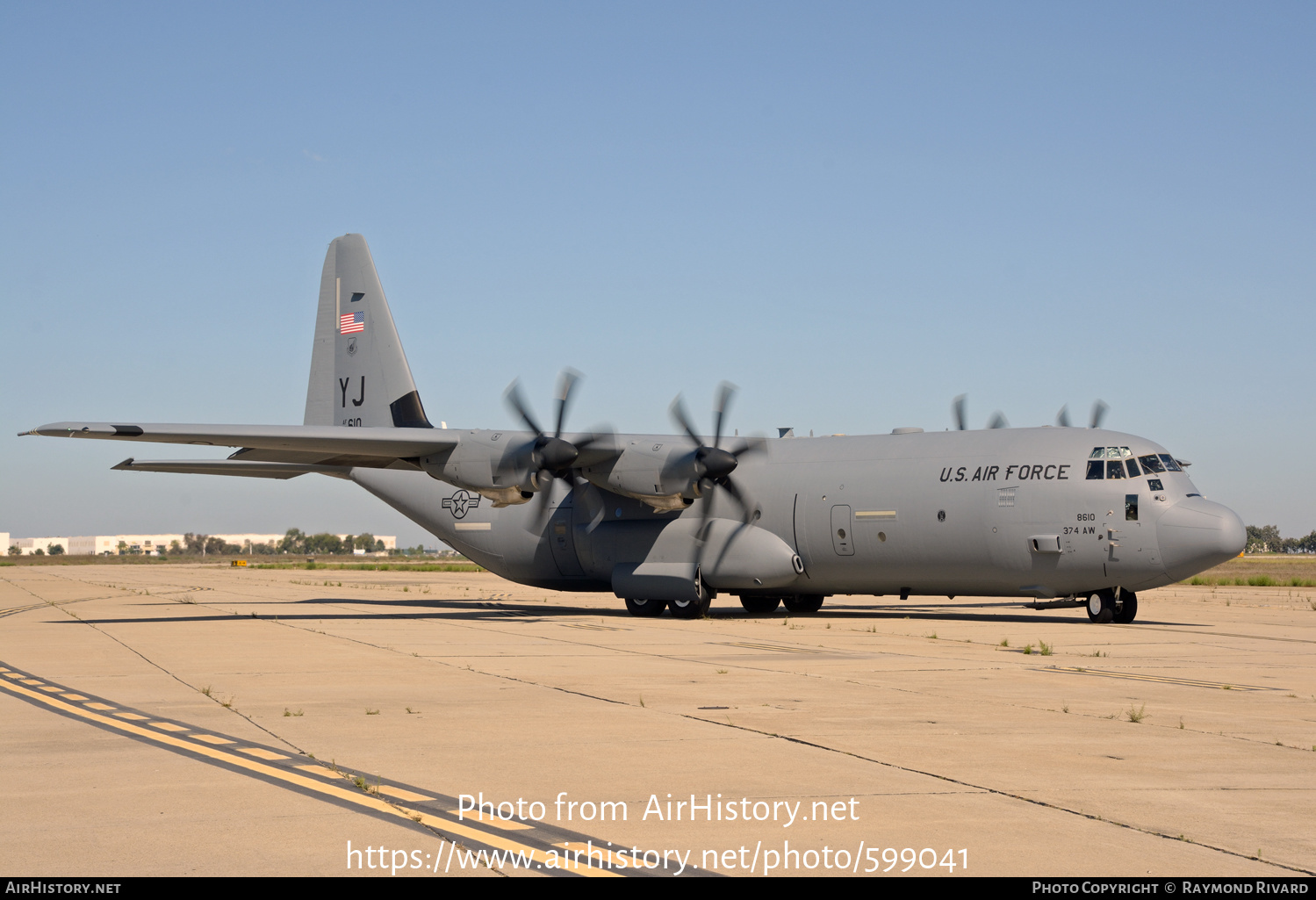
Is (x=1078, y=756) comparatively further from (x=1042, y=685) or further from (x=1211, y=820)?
(x=1042, y=685)

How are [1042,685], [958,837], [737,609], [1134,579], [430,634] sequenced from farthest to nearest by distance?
1. [737,609]
2. [1134,579]
3. [430,634]
4. [1042,685]
5. [958,837]

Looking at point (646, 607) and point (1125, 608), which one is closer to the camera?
point (1125, 608)

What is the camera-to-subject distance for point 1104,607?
25.8 meters

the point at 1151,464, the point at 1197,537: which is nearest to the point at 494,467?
the point at 1151,464

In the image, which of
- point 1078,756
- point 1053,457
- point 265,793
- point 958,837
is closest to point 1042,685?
point 1078,756

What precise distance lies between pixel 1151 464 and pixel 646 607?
41.1ft

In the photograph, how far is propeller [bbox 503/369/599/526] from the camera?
90.9 feet

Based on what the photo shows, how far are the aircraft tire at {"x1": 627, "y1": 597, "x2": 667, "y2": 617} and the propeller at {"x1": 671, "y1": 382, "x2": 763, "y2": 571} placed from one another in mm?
1950

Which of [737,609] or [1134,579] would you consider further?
[737,609]

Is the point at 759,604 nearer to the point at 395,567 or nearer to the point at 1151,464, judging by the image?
the point at 1151,464

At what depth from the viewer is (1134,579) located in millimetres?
24609

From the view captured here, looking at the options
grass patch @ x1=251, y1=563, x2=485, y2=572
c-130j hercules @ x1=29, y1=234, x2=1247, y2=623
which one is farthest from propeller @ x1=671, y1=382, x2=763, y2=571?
grass patch @ x1=251, y1=563, x2=485, y2=572
